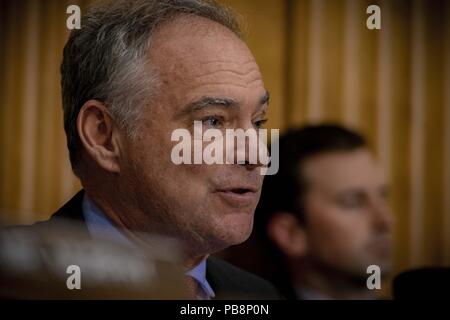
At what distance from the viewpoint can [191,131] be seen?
1.10m

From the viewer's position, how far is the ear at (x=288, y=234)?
146 centimetres

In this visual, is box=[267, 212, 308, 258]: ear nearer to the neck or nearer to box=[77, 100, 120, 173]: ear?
the neck

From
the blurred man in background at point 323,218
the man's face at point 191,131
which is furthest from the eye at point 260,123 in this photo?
the blurred man in background at point 323,218

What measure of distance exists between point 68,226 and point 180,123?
212 mm

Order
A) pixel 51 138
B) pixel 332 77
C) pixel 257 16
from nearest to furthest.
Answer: pixel 51 138, pixel 257 16, pixel 332 77

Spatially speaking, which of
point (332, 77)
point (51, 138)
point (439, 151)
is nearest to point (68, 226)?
point (51, 138)

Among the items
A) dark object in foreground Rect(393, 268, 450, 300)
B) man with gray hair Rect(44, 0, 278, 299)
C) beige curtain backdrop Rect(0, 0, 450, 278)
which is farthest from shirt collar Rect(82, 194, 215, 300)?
dark object in foreground Rect(393, 268, 450, 300)

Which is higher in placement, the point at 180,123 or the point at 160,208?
the point at 180,123

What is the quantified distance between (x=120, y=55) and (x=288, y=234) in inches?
22.2

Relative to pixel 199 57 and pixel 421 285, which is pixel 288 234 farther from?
pixel 199 57

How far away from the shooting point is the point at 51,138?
4.39 ft

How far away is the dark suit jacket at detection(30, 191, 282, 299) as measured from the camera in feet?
3.61

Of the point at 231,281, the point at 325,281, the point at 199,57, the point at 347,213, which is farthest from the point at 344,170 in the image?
the point at 199,57

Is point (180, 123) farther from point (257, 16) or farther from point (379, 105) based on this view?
point (379, 105)
